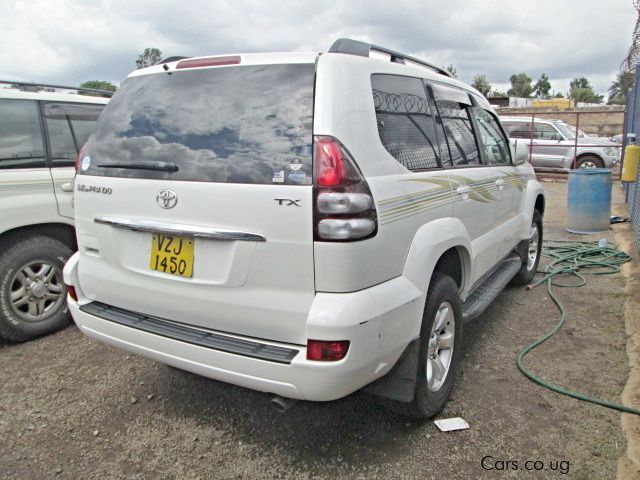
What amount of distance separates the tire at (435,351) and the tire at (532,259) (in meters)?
2.44

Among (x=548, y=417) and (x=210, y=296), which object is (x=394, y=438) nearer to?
(x=548, y=417)

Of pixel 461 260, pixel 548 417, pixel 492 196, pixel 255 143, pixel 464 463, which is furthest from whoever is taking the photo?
pixel 492 196

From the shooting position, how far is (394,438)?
8.68ft

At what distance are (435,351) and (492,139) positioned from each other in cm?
210

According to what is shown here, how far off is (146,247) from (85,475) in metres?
1.16

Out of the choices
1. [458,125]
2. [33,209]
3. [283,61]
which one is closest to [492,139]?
[458,125]

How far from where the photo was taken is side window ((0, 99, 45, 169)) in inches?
149

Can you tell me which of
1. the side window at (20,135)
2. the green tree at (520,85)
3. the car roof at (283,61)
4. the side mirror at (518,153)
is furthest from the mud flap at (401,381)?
the green tree at (520,85)

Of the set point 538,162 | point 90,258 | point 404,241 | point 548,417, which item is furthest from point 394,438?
point 538,162

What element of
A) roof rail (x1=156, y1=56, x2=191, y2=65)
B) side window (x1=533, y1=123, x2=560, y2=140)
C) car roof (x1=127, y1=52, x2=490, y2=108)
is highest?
roof rail (x1=156, y1=56, x2=191, y2=65)

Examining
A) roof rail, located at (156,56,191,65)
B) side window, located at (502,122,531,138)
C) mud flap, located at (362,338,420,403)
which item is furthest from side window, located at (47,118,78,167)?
side window, located at (502,122,531,138)

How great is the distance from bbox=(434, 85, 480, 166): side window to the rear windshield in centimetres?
132

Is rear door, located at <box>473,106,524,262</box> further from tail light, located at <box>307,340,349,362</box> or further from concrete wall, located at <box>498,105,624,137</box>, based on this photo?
concrete wall, located at <box>498,105,624,137</box>

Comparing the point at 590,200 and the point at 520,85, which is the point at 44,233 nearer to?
the point at 590,200
